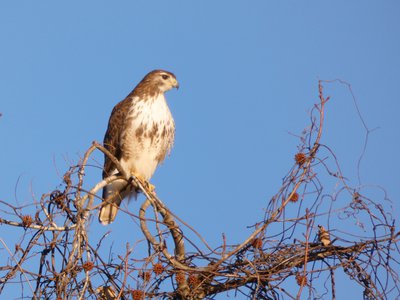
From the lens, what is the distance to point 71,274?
3816mm

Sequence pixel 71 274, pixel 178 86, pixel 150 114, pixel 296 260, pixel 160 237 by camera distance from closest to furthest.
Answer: pixel 71 274
pixel 296 260
pixel 160 237
pixel 150 114
pixel 178 86

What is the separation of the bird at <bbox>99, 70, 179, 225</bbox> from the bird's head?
0.04ft

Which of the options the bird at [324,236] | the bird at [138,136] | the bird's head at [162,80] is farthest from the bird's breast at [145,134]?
the bird at [324,236]

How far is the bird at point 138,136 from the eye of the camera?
7.09 m

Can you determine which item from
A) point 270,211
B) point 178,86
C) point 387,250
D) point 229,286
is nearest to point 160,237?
point 229,286

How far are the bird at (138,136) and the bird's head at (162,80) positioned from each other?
1 centimetres

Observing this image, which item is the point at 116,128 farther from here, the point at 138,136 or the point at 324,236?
the point at 324,236

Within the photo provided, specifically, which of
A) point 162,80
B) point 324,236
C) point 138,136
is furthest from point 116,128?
point 324,236

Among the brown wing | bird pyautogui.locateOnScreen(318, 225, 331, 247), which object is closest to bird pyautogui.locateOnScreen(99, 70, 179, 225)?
the brown wing

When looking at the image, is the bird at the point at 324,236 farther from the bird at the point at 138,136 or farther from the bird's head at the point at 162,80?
the bird's head at the point at 162,80

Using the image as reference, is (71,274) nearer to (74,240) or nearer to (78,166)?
(74,240)

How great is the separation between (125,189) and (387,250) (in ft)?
12.5

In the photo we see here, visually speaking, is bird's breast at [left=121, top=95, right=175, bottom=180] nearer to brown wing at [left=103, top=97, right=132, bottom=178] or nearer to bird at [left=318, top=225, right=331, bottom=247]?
brown wing at [left=103, top=97, right=132, bottom=178]

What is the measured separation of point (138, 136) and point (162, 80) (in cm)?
74
